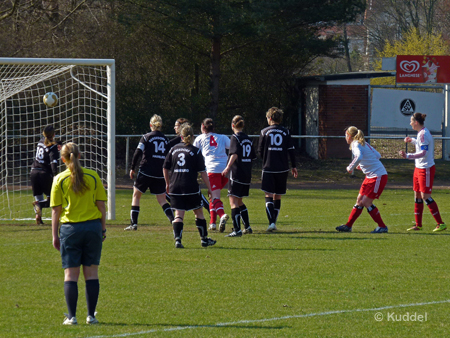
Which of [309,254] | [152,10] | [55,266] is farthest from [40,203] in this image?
[152,10]

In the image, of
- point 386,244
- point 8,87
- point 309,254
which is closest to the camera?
point 309,254

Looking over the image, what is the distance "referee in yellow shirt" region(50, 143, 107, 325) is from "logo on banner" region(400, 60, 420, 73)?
23.7 metres

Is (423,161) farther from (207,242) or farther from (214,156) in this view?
(207,242)

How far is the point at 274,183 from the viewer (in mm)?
10664

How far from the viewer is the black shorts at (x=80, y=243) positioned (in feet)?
17.9

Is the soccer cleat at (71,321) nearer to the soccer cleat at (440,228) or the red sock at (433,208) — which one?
the red sock at (433,208)

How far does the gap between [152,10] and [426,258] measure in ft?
57.6

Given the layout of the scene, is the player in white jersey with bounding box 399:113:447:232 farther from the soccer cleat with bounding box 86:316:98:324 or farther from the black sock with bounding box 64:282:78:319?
the black sock with bounding box 64:282:78:319

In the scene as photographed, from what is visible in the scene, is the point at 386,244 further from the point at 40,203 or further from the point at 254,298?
the point at 40,203

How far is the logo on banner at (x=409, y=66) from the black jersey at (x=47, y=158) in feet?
63.8

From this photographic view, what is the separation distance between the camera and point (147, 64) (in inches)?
1057

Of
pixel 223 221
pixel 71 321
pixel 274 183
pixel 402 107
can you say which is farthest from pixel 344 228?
pixel 402 107

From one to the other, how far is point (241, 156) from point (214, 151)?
1.96ft

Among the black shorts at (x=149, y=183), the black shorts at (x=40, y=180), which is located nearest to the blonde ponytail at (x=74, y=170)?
the black shorts at (x=149, y=183)
